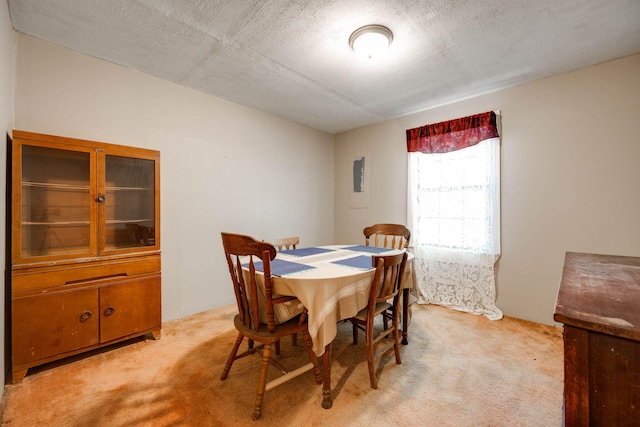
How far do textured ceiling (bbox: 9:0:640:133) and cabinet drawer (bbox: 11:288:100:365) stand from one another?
1.98 m

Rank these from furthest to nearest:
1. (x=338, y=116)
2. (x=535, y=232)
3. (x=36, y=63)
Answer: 1. (x=338, y=116)
2. (x=535, y=232)
3. (x=36, y=63)

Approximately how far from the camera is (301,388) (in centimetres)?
168

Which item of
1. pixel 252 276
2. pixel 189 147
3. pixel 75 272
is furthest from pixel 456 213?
pixel 75 272

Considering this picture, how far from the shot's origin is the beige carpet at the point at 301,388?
1.45 m

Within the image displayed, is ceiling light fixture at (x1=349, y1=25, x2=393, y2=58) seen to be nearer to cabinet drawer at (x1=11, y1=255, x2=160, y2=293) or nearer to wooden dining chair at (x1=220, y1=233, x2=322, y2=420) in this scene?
wooden dining chair at (x1=220, y1=233, x2=322, y2=420)

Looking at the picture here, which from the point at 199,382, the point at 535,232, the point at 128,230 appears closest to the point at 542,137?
the point at 535,232

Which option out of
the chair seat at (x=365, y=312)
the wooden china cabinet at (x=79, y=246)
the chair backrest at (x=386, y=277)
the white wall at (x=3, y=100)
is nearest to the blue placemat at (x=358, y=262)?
the chair backrest at (x=386, y=277)

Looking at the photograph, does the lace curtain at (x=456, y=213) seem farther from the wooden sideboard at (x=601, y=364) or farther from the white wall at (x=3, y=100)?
the white wall at (x=3, y=100)

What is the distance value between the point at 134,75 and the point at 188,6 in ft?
3.97

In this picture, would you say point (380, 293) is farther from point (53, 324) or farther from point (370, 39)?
point (53, 324)

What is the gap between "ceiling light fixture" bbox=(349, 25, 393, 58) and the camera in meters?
1.94

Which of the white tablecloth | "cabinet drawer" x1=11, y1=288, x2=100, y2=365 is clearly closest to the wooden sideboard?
the white tablecloth

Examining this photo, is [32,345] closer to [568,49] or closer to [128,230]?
[128,230]

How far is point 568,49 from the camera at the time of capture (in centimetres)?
218
